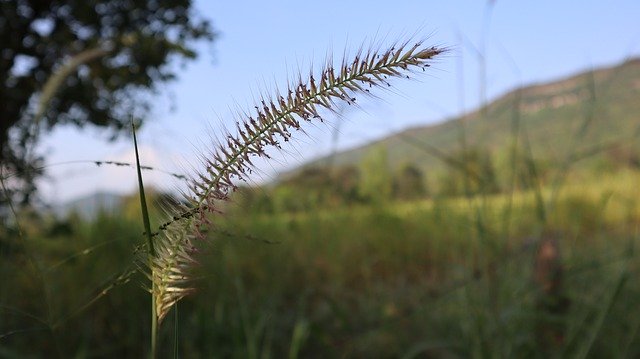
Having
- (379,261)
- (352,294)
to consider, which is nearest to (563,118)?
(352,294)

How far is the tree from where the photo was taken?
3.17 metres

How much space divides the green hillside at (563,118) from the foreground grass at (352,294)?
19 centimetres

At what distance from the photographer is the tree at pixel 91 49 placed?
317cm

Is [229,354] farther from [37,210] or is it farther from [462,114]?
[37,210]

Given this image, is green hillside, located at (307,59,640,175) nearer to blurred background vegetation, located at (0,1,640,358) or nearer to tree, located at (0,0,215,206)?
blurred background vegetation, located at (0,1,640,358)

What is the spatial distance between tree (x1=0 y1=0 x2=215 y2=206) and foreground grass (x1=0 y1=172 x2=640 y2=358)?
0.67 m

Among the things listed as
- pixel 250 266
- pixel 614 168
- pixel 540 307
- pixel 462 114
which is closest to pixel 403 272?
pixel 250 266

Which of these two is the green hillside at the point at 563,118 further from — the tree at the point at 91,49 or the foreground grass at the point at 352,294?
the tree at the point at 91,49

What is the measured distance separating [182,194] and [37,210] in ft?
9.13

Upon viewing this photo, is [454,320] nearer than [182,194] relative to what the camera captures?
No

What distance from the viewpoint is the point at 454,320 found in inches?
106

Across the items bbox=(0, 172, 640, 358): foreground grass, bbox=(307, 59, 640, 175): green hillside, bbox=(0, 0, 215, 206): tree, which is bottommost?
bbox=(0, 172, 640, 358): foreground grass

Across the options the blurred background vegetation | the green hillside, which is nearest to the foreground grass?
the blurred background vegetation

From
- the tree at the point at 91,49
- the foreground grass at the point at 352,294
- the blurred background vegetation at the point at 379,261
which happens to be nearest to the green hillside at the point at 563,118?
the blurred background vegetation at the point at 379,261
